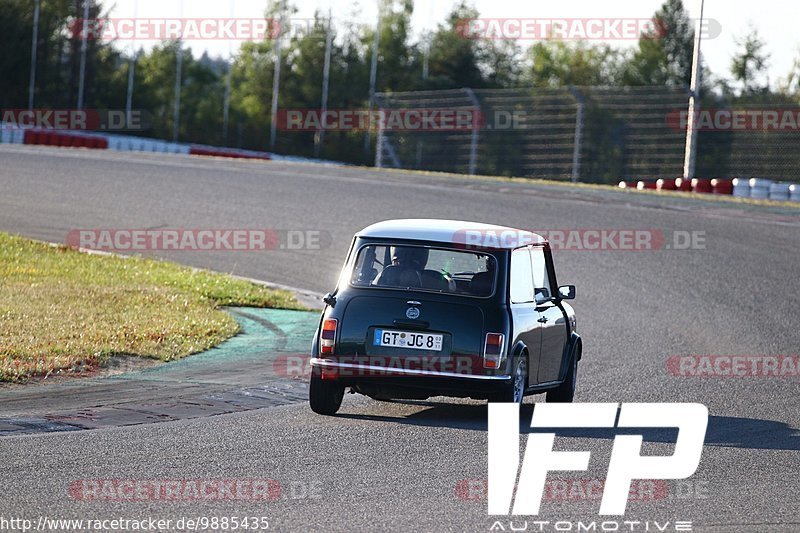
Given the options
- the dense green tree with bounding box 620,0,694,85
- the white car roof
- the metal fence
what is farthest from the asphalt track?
the dense green tree with bounding box 620,0,694,85

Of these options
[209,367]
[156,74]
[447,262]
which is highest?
[156,74]

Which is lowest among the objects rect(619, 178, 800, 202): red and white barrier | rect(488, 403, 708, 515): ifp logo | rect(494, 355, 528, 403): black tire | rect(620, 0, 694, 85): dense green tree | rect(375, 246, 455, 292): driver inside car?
rect(488, 403, 708, 515): ifp logo

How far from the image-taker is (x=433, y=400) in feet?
35.4

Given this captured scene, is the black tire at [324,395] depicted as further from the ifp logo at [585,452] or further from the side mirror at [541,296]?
the side mirror at [541,296]

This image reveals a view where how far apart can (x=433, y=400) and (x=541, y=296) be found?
1326mm

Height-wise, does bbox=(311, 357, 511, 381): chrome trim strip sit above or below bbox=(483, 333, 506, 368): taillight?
below

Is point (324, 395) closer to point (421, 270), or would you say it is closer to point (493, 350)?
point (421, 270)

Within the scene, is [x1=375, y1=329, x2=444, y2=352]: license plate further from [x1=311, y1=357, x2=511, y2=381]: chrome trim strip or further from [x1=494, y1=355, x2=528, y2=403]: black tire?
[x1=494, y1=355, x2=528, y2=403]: black tire

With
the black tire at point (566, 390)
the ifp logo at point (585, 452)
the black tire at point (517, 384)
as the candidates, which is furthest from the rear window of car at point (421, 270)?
the black tire at point (566, 390)

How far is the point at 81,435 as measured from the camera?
8070mm

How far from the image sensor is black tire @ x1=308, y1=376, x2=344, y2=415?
30.7 ft

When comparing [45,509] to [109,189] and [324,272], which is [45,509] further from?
[109,189]

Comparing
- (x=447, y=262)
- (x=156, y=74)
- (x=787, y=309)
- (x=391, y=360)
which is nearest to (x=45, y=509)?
(x=391, y=360)

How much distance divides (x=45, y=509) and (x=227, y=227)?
16.4m
